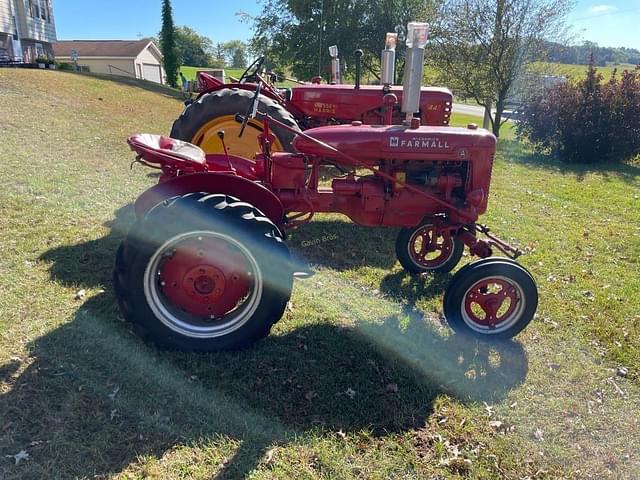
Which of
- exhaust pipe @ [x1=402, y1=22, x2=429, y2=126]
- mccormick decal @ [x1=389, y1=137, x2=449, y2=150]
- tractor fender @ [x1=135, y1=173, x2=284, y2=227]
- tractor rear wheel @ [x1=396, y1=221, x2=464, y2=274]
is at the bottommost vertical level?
tractor rear wheel @ [x1=396, y1=221, x2=464, y2=274]

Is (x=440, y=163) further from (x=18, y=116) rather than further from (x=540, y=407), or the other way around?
(x=18, y=116)

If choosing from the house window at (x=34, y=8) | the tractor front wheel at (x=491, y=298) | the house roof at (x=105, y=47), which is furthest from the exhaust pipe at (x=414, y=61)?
the house roof at (x=105, y=47)

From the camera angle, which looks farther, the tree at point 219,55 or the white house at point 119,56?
the tree at point 219,55

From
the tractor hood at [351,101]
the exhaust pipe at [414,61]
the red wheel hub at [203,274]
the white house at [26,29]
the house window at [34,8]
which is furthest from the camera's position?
the house window at [34,8]

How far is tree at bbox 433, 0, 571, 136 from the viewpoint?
1377 cm

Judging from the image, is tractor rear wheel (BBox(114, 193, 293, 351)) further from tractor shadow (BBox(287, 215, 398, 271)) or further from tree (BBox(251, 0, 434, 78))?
tree (BBox(251, 0, 434, 78))

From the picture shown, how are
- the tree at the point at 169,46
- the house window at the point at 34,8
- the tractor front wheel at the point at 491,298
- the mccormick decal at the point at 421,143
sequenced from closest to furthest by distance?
the tractor front wheel at the point at 491,298
the mccormick decal at the point at 421,143
the house window at the point at 34,8
the tree at the point at 169,46

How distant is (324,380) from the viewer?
3.03 meters

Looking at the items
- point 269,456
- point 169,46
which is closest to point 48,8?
point 169,46

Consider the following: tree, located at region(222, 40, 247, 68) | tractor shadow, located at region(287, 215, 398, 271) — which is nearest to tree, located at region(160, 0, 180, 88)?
tractor shadow, located at region(287, 215, 398, 271)

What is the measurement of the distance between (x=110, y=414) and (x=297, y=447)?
1004 mm

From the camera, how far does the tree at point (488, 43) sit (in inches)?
542

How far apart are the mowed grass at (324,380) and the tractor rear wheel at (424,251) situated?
13 centimetres

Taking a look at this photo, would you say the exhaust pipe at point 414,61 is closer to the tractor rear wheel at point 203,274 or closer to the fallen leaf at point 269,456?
the tractor rear wheel at point 203,274
